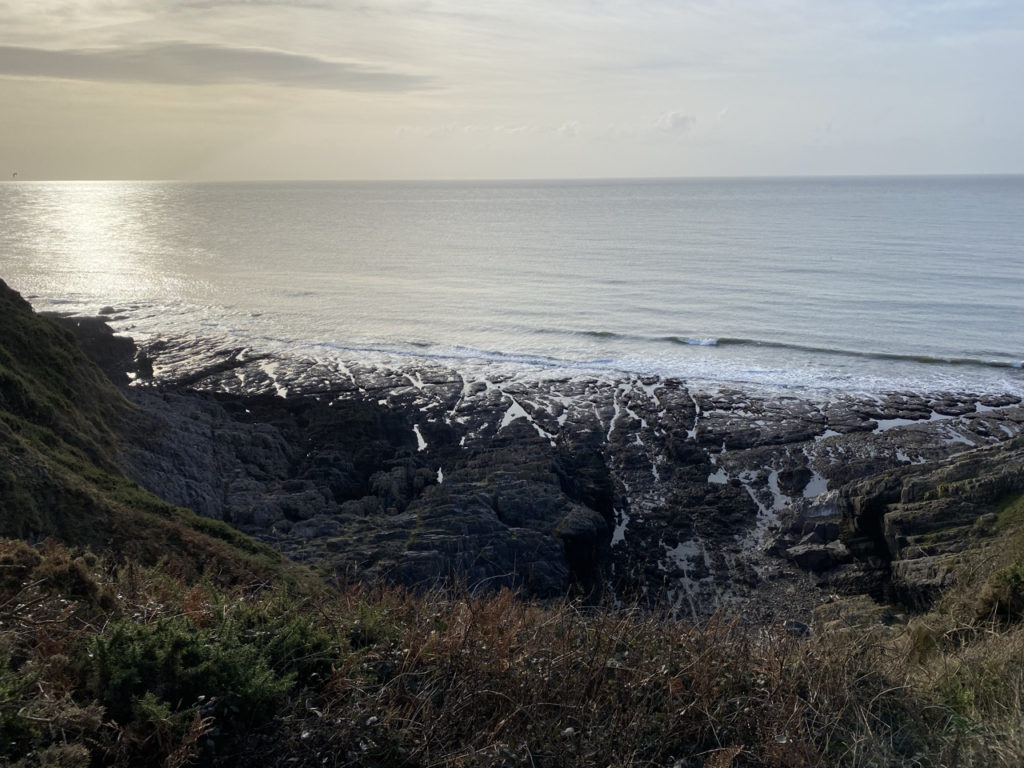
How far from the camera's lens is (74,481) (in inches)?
593

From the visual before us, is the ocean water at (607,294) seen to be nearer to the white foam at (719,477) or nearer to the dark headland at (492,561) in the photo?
the dark headland at (492,561)

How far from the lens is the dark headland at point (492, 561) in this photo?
547 centimetres

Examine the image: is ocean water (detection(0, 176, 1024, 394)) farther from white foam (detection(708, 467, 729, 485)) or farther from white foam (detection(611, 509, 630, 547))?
white foam (detection(611, 509, 630, 547))

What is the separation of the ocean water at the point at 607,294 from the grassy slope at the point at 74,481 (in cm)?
1509

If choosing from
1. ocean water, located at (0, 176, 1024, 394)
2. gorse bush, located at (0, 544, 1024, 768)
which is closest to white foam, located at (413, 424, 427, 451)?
ocean water, located at (0, 176, 1024, 394)

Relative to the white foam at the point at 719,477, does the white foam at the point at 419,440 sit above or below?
above

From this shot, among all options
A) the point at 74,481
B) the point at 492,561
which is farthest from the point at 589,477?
the point at 74,481

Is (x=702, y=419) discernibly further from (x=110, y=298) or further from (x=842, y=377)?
(x=110, y=298)

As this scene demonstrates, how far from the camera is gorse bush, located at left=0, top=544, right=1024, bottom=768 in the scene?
5.16 meters

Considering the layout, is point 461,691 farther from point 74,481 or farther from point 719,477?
point 719,477

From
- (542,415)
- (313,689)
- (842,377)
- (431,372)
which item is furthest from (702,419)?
(313,689)

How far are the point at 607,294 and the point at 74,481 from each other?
37507 mm

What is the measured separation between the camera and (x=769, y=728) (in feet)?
18.6

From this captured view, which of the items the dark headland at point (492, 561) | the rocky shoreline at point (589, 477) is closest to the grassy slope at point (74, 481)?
the dark headland at point (492, 561)
